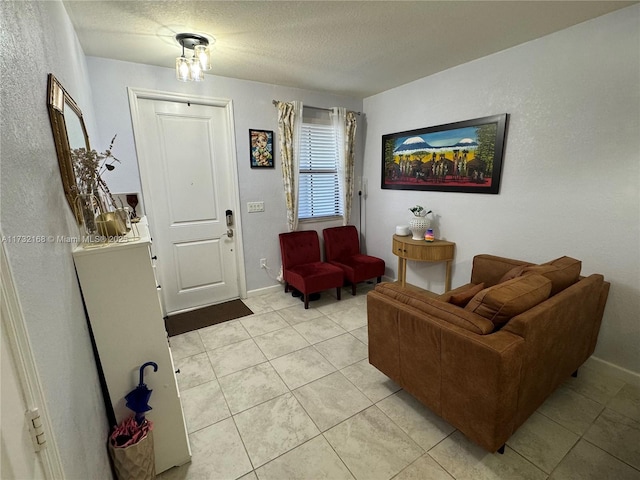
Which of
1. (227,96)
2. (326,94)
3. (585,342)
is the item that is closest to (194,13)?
(227,96)

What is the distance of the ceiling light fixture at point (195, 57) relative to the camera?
2.15 m

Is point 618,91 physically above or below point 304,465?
above

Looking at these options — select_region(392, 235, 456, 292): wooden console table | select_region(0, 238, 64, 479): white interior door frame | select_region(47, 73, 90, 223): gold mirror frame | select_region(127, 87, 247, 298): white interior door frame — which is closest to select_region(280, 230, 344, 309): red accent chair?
select_region(127, 87, 247, 298): white interior door frame

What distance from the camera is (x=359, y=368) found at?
229 centimetres

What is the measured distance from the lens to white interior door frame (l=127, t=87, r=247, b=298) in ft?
8.87

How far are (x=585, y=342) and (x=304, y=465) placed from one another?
6.41 ft

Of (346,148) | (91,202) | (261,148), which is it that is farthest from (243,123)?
(91,202)

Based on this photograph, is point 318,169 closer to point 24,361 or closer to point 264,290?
point 264,290

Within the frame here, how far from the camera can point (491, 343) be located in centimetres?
132

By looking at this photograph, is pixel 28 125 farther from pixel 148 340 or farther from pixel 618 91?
pixel 618 91

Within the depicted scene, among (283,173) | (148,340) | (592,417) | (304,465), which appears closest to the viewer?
(148,340)

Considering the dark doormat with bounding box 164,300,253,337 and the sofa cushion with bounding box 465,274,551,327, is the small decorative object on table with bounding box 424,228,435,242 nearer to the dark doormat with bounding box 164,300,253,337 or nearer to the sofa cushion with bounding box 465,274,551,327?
the sofa cushion with bounding box 465,274,551,327

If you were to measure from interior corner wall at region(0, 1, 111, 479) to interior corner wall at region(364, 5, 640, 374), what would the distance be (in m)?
3.06

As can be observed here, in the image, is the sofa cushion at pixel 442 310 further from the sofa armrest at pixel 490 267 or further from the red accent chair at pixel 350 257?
the red accent chair at pixel 350 257
